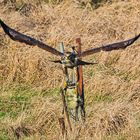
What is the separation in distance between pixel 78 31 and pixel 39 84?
155 cm

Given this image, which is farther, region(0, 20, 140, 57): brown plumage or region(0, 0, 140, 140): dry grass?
region(0, 0, 140, 140): dry grass

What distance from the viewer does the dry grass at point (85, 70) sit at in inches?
205

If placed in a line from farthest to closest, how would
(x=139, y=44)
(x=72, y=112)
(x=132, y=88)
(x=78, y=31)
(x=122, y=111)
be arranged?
(x=78, y=31) < (x=139, y=44) < (x=132, y=88) < (x=122, y=111) < (x=72, y=112)

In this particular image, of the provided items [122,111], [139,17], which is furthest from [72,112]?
[139,17]

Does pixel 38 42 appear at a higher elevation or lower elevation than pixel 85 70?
higher

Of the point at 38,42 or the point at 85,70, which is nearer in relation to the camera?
the point at 38,42

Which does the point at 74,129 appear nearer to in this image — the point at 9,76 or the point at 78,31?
the point at 9,76

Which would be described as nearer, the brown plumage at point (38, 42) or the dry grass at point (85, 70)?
the brown plumage at point (38, 42)

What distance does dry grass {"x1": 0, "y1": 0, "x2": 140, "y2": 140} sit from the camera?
5.21 m

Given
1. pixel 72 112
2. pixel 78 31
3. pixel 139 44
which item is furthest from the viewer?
pixel 78 31

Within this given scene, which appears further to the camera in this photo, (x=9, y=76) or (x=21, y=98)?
(x=9, y=76)

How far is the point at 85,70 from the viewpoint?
272 inches

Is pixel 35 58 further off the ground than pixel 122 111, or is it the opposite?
pixel 35 58

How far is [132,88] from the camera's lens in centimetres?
621
